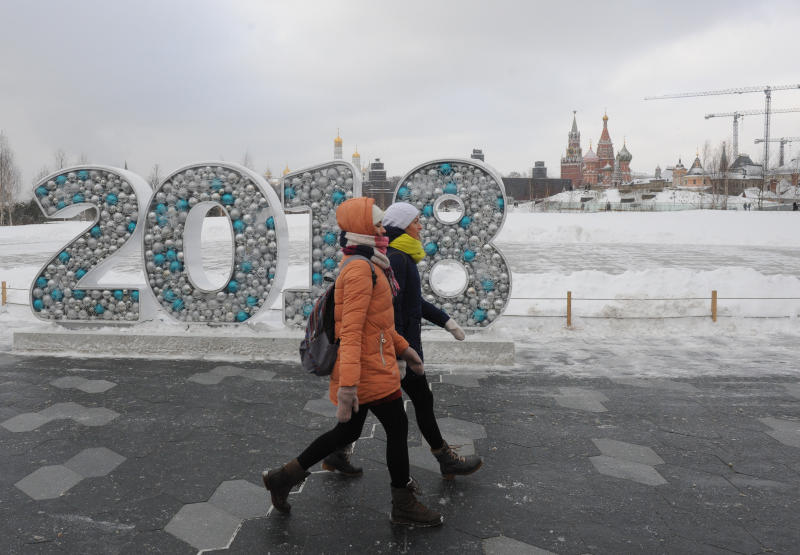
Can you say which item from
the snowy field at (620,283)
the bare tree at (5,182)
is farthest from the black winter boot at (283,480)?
the bare tree at (5,182)

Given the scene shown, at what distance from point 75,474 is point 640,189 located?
9510 centimetres


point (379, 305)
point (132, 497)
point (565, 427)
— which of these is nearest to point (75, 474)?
point (132, 497)

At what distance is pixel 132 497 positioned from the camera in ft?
11.3

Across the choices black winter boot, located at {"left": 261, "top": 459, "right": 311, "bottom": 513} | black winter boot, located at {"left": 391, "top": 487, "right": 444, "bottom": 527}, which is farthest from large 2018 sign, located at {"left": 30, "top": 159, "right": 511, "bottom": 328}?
black winter boot, located at {"left": 391, "top": 487, "right": 444, "bottom": 527}

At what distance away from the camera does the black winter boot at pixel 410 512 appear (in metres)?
3.09

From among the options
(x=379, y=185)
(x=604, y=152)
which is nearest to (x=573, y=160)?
(x=604, y=152)

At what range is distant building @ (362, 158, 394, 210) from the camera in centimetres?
7019

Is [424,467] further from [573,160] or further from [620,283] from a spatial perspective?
[573,160]

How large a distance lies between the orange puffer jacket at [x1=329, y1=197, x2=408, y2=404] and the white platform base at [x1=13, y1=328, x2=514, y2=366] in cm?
338

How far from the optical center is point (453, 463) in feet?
11.9

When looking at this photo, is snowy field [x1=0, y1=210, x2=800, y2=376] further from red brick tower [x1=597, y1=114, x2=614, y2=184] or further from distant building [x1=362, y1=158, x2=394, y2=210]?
red brick tower [x1=597, y1=114, x2=614, y2=184]

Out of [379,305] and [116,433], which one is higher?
[379,305]

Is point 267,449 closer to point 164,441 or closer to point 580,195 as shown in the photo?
point 164,441

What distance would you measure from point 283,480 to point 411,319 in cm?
117
